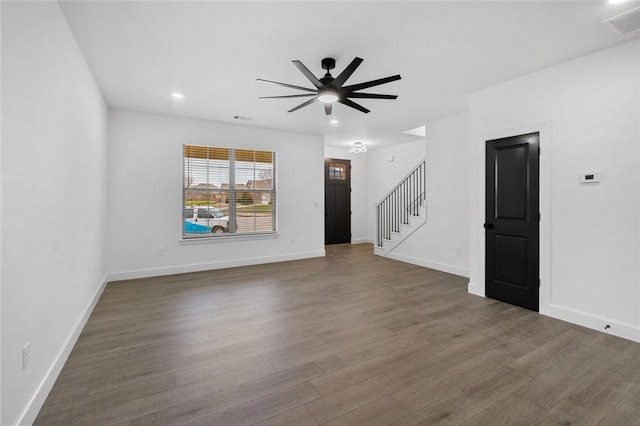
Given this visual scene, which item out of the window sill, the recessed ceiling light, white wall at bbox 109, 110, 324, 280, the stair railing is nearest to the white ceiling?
white wall at bbox 109, 110, 324, 280

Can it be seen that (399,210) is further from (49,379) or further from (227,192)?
(49,379)

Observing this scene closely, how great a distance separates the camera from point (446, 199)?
5.48m

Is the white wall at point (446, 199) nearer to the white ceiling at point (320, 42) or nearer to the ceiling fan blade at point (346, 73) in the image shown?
the white ceiling at point (320, 42)

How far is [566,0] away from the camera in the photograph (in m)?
2.28

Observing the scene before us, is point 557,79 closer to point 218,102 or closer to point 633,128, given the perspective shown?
point 633,128

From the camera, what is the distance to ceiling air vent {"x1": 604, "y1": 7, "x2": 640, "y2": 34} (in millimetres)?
2344

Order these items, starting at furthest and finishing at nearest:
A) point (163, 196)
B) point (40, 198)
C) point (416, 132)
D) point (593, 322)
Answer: point (416, 132) → point (163, 196) → point (593, 322) → point (40, 198)

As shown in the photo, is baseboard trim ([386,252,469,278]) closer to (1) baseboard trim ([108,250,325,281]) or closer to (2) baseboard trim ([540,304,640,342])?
(2) baseboard trim ([540,304,640,342])

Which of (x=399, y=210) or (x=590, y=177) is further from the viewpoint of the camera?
(x=399, y=210)

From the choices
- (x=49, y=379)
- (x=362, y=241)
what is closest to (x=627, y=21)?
(x=49, y=379)

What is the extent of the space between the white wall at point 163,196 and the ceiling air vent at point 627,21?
5154 mm

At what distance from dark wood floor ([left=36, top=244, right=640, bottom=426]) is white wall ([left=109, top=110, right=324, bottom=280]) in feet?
4.38

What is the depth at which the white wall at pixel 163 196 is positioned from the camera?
16.1ft

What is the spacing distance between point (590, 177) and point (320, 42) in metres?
3.16
